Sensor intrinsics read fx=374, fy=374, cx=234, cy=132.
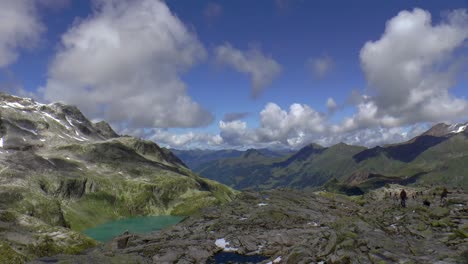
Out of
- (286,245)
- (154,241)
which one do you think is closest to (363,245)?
(286,245)

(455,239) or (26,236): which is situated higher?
(26,236)

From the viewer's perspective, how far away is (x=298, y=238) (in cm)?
8094

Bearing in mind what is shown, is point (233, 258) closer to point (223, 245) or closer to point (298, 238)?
point (223, 245)

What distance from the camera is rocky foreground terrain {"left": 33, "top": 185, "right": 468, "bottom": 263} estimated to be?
54531mm

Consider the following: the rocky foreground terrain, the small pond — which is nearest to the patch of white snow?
the rocky foreground terrain

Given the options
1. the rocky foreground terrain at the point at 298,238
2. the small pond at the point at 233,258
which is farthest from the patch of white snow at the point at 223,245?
the small pond at the point at 233,258

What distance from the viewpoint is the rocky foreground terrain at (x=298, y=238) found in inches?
2147

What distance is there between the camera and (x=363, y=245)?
56.0 m

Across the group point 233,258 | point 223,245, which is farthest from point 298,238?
point 223,245

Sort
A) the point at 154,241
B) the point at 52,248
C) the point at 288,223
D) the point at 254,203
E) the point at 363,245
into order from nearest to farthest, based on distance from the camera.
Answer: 1. the point at 363,245
2. the point at 154,241
3. the point at 52,248
4. the point at 288,223
5. the point at 254,203

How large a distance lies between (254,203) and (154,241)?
52841 mm

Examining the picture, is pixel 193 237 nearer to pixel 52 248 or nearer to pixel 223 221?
pixel 223 221

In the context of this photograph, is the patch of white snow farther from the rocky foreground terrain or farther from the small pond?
the small pond

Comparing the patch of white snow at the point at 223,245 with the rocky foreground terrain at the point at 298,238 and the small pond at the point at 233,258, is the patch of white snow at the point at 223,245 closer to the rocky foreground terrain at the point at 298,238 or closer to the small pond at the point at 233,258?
the rocky foreground terrain at the point at 298,238
